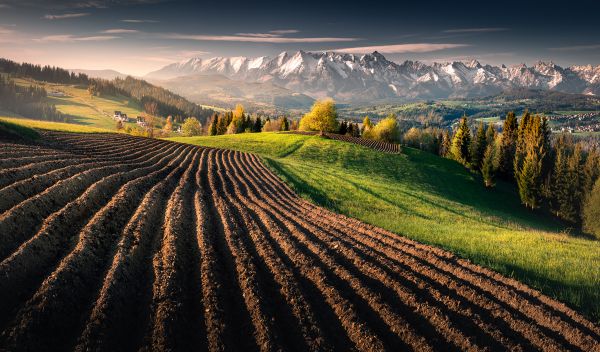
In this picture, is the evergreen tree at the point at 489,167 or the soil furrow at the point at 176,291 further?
the evergreen tree at the point at 489,167

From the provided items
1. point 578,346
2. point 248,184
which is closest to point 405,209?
point 248,184

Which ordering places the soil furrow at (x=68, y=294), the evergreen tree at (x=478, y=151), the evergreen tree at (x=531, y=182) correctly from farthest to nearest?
1. the evergreen tree at (x=478, y=151)
2. the evergreen tree at (x=531, y=182)
3. the soil furrow at (x=68, y=294)

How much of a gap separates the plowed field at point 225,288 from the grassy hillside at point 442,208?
2419mm

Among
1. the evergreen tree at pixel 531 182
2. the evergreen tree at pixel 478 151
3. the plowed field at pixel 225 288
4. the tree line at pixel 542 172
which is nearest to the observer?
the plowed field at pixel 225 288

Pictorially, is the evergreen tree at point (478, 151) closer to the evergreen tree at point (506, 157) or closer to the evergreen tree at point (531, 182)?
the evergreen tree at point (506, 157)

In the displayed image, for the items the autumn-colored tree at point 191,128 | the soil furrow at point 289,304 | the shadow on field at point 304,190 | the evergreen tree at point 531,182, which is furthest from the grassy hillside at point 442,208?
the autumn-colored tree at point 191,128

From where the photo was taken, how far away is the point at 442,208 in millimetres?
32688

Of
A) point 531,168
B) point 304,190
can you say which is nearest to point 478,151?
point 531,168

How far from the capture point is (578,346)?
26.8 ft

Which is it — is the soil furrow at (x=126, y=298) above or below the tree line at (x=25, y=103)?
below

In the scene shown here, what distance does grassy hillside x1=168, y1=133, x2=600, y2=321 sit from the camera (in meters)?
13.1

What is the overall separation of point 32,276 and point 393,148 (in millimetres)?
67421

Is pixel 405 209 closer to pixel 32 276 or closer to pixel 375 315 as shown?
pixel 375 315

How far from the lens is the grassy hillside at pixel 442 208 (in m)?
13.1
